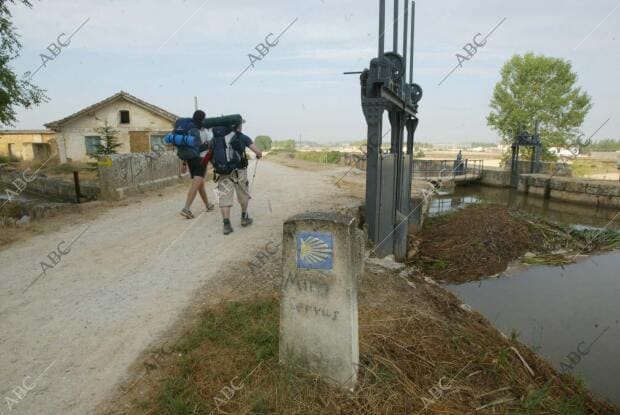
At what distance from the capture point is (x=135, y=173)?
9992 millimetres

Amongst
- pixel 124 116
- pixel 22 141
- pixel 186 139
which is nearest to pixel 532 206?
pixel 186 139

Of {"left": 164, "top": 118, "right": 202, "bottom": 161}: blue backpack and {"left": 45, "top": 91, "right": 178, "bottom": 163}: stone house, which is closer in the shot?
{"left": 164, "top": 118, "right": 202, "bottom": 161}: blue backpack

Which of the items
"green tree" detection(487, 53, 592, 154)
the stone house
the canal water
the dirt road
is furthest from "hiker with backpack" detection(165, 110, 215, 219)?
"green tree" detection(487, 53, 592, 154)

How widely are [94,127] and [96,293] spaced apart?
25140mm

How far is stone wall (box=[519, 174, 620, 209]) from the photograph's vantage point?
59.3 feet

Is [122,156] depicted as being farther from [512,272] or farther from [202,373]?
[512,272]

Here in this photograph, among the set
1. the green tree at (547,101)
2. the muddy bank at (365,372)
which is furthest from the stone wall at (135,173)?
the green tree at (547,101)

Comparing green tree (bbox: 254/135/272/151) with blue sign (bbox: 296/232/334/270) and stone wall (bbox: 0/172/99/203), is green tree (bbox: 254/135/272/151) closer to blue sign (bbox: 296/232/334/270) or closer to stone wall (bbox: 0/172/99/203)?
stone wall (bbox: 0/172/99/203)

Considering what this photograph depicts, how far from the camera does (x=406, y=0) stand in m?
8.91

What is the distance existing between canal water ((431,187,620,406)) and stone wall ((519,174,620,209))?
32.8 feet

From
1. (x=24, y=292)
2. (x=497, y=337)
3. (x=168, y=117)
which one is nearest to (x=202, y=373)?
(x=24, y=292)

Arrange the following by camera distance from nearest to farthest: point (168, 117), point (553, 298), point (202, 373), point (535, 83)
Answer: point (202, 373), point (553, 298), point (168, 117), point (535, 83)

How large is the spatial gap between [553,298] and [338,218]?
639 cm

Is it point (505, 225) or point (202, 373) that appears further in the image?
point (505, 225)
